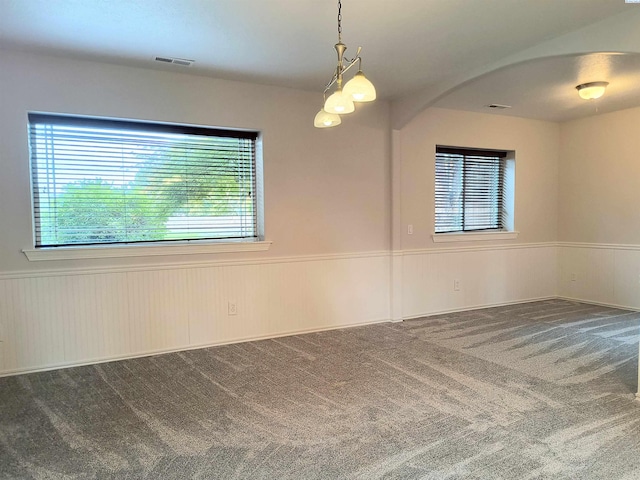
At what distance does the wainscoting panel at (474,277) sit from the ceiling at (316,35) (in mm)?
2098

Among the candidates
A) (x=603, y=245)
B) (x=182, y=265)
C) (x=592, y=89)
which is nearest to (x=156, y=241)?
(x=182, y=265)

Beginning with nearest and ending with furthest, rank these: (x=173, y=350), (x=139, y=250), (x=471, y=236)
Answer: (x=139, y=250)
(x=173, y=350)
(x=471, y=236)

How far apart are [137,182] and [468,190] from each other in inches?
159

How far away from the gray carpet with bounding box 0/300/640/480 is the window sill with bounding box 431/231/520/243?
145 centimetres

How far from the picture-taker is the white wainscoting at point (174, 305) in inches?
134

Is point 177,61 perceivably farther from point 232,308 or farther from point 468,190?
point 468,190

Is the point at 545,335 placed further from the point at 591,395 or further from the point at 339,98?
the point at 339,98

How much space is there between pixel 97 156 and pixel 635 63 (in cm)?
463

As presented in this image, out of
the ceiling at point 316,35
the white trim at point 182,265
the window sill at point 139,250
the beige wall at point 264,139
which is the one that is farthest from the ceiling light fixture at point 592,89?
the window sill at point 139,250

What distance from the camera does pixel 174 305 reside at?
3.90 meters

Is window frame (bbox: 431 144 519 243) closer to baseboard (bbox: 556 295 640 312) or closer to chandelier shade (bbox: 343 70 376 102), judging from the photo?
baseboard (bbox: 556 295 640 312)

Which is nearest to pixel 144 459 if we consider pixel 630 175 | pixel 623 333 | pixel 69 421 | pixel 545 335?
pixel 69 421

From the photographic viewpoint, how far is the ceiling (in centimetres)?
259

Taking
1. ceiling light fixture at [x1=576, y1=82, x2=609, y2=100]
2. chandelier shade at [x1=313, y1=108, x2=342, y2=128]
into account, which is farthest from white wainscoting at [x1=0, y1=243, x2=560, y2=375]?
ceiling light fixture at [x1=576, y1=82, x2=609, y2=100]
